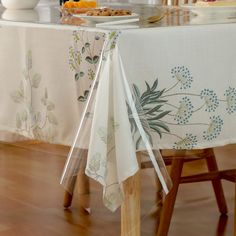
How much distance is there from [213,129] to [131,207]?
27 cm

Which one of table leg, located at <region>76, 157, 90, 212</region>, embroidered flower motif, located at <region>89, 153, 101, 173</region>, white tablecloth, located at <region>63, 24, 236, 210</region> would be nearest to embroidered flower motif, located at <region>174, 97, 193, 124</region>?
white tablecloth, located at <region>63, 24, 236, 210</region>

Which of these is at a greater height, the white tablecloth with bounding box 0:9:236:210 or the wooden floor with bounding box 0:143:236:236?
the white tablecloth with bounding box 0:9:236:210

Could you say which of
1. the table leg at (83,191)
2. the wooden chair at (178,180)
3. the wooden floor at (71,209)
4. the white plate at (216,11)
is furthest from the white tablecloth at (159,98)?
the table leg at (83,191)

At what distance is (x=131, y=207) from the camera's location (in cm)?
156

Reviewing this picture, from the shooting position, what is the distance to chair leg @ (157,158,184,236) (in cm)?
213

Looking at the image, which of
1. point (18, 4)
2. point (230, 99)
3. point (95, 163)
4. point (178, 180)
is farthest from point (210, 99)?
point (18, 4)

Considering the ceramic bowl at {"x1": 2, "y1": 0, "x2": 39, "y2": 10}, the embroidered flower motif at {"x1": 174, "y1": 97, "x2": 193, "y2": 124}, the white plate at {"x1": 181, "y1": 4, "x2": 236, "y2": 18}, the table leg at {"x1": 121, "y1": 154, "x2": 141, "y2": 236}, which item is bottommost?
the table leg at {"x1": 121, "y1": 154, "x2": 141, "y2": 236}

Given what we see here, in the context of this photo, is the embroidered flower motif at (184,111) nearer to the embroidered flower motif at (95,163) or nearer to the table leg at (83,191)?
the embroidered flower motif at (95,163)

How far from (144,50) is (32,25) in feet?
1.13

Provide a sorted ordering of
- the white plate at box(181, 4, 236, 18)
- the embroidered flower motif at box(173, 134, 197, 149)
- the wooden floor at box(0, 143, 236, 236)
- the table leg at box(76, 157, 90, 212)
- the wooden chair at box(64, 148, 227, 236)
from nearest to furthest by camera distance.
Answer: the embroidered flower motif at box(173, 134, 197, 149) → the white plate at box(181, 4, 236, 18) → the wooden chair at box(64, 148, 227, 236) → the wooden floor at box(0, 143, 236, 236) → the table leg at box(76, 157, 90, 212)

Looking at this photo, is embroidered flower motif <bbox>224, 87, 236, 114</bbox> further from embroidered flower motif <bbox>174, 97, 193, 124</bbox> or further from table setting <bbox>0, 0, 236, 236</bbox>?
embroidered flower motif <bbox>174, 97, 193, 124</bbox>

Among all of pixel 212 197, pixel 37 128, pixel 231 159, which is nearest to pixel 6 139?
pixel 37 128

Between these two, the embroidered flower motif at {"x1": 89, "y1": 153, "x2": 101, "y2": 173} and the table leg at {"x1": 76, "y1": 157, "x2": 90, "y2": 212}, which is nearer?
the embroidered flower motif at {"x1": 89, "y1": 153, "x2": 101, "y2": 173}

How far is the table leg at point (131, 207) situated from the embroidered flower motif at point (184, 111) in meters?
0.16
